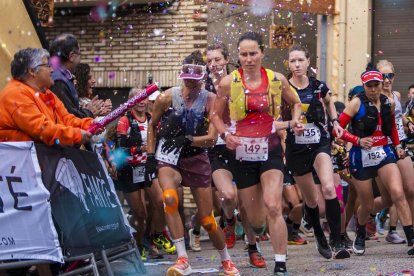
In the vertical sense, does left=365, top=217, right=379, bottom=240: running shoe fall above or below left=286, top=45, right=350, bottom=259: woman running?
below

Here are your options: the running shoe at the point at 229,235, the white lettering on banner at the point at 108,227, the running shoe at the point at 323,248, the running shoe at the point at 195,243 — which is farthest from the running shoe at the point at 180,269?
the running shoe at the point at 195,243

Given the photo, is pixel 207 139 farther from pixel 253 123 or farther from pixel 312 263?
pixel 312 263

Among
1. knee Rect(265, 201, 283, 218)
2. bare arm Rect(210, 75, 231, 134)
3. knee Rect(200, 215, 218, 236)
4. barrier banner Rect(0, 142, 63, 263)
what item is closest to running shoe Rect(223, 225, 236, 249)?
knee Rect(200, 215, 218, 236)

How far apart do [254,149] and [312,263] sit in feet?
5.74

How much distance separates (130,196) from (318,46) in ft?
25.6

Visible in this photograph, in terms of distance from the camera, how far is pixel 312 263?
9719 mm

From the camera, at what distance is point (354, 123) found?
1073 cm

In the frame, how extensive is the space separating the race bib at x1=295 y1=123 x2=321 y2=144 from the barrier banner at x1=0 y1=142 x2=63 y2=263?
12.5ft

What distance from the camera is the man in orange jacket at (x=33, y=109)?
284 inches

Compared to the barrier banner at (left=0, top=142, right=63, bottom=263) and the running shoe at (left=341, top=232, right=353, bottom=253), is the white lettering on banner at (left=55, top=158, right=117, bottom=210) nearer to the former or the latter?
the barrier banner at (left=0, top=142, right=63, bottom=263)

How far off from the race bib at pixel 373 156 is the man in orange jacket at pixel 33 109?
378cm

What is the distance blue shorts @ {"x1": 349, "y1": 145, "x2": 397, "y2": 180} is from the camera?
10.5 m

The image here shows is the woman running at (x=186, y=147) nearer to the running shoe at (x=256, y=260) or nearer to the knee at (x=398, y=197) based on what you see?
the running shoe at (x=256, y=260)

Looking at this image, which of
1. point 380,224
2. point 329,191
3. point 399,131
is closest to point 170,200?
point 329,191
